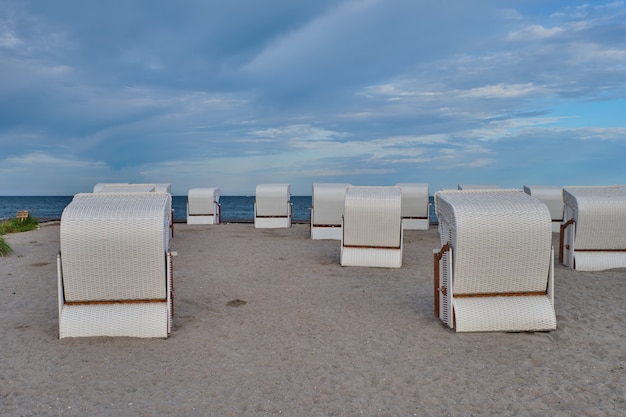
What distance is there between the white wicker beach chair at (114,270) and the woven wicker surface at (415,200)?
16061mm

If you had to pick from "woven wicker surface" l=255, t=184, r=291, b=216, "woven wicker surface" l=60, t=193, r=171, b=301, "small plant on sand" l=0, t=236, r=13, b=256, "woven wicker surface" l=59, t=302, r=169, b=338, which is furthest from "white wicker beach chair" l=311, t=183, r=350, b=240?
"woven wicker surface" l=59, t=302, r=169, b=338

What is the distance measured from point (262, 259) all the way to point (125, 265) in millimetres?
7367

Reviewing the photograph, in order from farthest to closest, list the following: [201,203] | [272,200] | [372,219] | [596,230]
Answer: [201,203] → [272,200] → [372,219] → [596,230]

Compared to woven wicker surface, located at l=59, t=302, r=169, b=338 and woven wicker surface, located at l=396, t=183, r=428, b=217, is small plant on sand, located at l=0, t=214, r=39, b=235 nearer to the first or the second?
woven wicker surface, located at l=396, t=183, r=428, b=217

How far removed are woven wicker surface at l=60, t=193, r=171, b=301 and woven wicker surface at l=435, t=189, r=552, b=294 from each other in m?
4.13

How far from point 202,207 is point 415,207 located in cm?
1070

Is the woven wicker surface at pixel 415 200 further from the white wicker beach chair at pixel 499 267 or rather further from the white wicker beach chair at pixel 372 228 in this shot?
the white wicker beach chair at pixel 499 267

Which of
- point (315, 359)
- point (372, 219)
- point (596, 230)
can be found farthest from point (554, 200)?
point (315, 359)

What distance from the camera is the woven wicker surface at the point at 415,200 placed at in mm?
22094

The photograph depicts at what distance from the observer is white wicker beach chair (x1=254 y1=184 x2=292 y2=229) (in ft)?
76.8

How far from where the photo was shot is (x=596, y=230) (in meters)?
12.0

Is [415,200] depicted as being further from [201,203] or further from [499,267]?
[499,267]

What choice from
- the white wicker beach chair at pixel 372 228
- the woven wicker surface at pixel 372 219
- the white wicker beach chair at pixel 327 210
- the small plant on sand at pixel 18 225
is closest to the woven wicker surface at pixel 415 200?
the white wicker beach chair at pixel 327 210

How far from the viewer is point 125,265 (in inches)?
275
